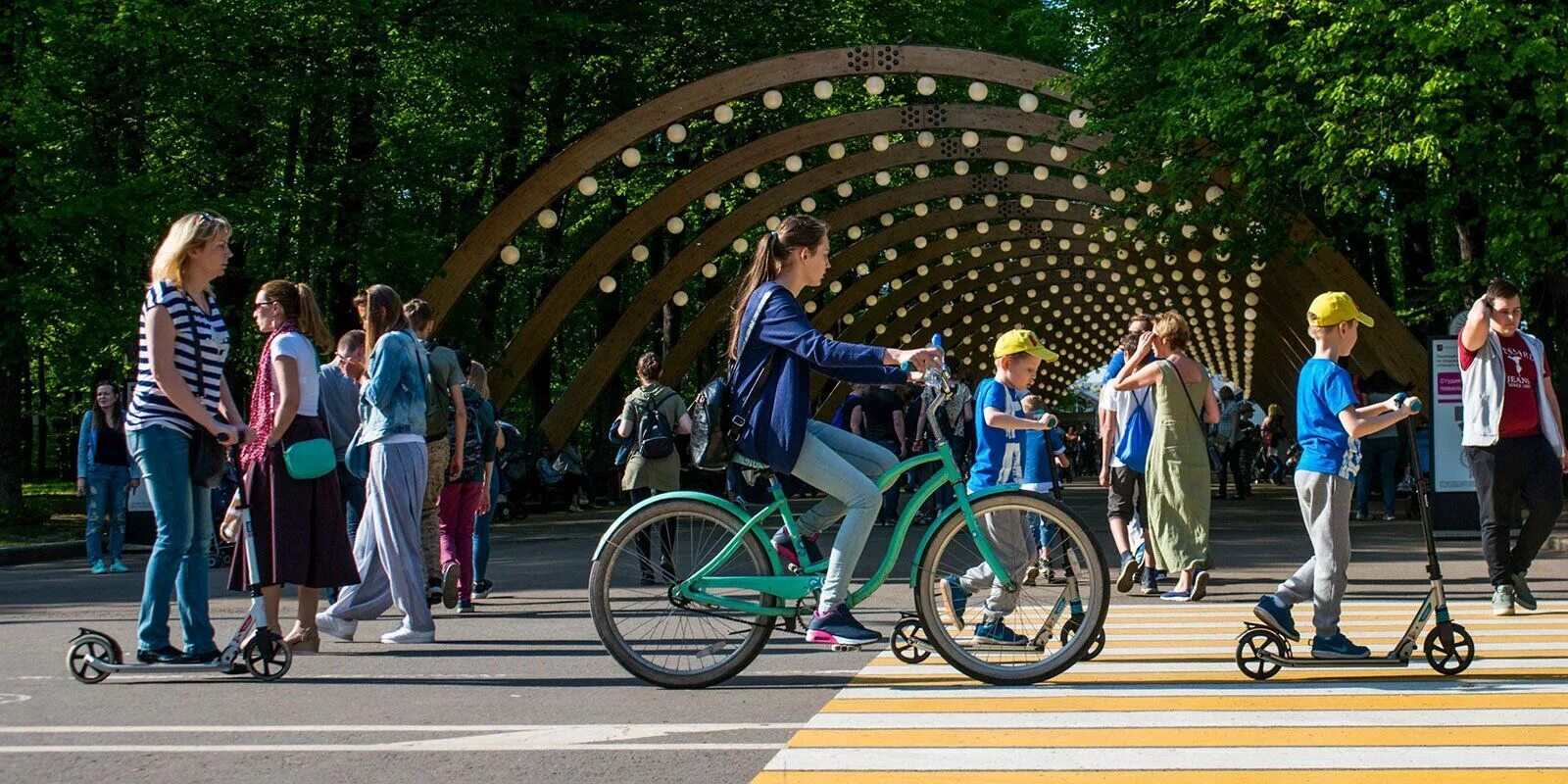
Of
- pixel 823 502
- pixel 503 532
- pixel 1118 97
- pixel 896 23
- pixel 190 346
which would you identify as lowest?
pixel 503 532

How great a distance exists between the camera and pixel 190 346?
7566mm

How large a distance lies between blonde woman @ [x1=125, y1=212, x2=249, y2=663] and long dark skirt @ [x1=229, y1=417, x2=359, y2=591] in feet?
0.95

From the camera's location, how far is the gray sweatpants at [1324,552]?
7242 millimetres

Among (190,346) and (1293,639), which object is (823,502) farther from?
(190,346)

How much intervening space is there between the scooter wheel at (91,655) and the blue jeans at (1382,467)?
1676 cm

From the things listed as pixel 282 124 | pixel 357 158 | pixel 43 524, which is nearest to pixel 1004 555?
pixel 43 524

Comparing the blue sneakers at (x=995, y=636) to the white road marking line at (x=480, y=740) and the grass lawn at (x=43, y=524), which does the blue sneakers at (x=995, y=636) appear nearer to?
the white road marking line at (x=480, y=740)

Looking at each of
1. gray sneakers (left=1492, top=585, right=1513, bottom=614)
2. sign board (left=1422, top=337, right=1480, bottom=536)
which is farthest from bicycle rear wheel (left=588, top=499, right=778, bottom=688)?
sign board (left=1422, top=337, right=1480, bottom=536)

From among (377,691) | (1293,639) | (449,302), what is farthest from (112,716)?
(449,302)

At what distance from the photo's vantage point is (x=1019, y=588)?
7.01 meters

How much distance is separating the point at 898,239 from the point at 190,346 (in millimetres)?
30082

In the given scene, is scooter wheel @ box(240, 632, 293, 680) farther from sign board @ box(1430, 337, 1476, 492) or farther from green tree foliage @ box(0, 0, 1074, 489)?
green tree foliage @ box(0, 0, 1074, 489)

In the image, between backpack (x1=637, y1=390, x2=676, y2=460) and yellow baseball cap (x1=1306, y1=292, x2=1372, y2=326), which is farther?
backpack (x1=637, y1=390, x2=676, y2=460)

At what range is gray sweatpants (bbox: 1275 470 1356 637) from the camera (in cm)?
724
